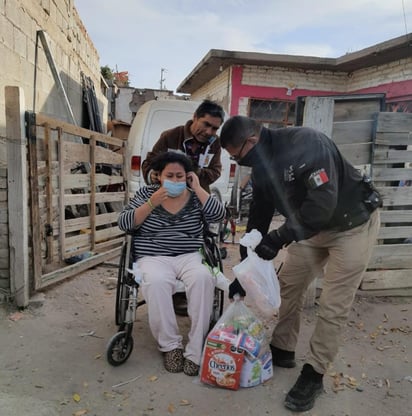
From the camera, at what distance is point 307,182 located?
1915 millimetres

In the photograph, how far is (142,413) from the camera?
1986 millimetres

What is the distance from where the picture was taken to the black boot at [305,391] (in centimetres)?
206

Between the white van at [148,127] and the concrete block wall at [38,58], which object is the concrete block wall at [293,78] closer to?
the concrete block wall at [38,58]

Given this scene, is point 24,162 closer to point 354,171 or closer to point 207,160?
point 207,160

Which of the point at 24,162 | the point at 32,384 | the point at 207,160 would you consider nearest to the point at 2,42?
the point at 24,162

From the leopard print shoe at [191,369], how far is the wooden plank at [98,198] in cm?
213

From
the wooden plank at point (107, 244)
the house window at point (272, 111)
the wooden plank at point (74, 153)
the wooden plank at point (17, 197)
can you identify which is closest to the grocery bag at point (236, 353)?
the wooden plank at point (17, 197)

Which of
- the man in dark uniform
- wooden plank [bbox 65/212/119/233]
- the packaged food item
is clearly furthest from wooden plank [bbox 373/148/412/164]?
wooden plank [bbox 65/212/119/233]

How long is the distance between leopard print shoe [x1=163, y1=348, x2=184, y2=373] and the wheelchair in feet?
0.85

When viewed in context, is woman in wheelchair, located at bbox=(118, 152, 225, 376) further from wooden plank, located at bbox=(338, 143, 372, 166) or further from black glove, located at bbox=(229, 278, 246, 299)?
wooden plank, located at bbox=(338, 143, 372, 166)

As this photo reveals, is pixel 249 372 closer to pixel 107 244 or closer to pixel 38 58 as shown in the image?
pixel 107 244

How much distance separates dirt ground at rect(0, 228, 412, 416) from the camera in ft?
6.68

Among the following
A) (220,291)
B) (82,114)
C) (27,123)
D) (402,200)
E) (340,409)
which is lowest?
(340,409)

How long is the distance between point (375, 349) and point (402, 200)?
1.48 meters
